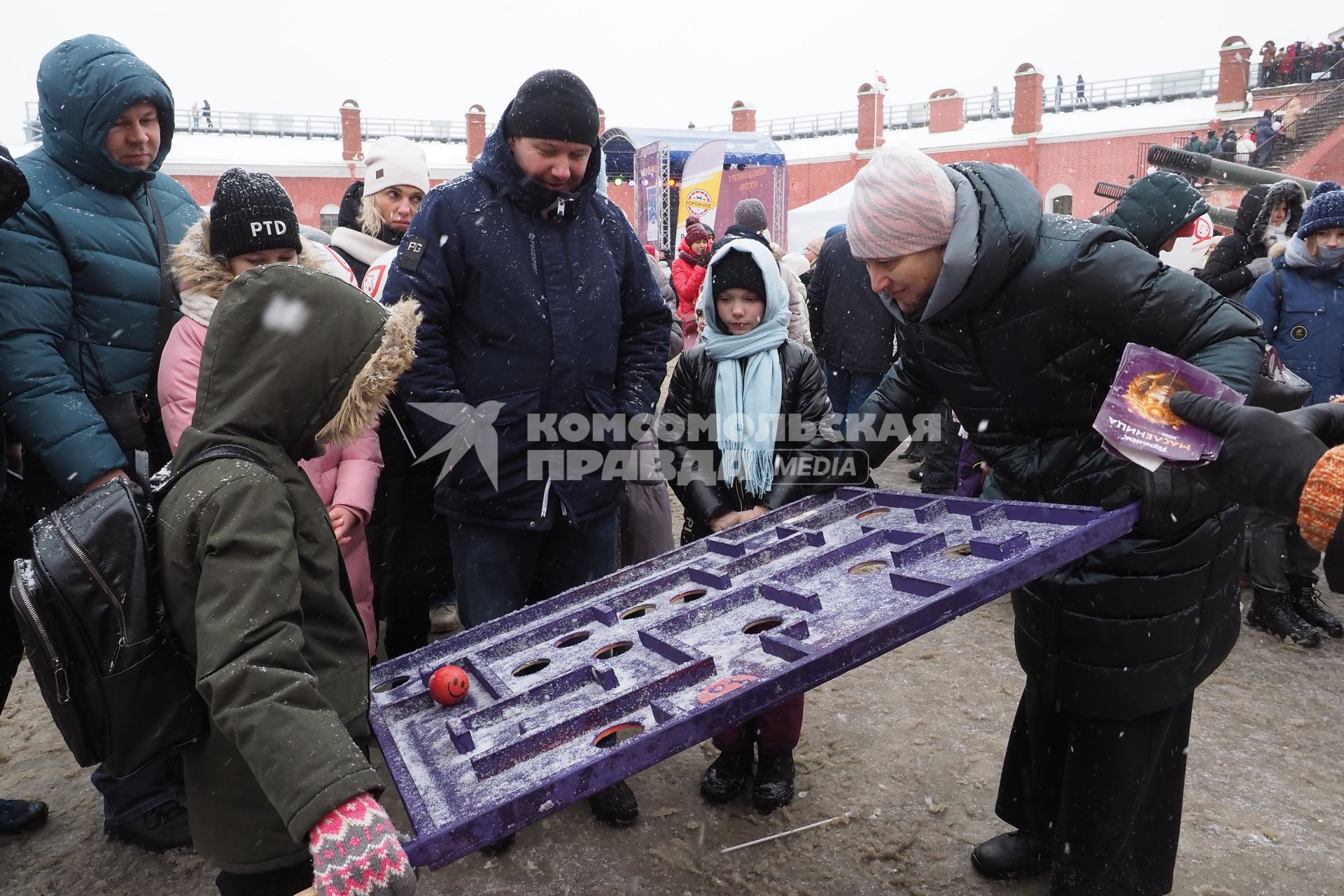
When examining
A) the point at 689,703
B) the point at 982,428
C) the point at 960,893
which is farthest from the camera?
the point at 960,893

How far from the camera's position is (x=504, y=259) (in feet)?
8.84

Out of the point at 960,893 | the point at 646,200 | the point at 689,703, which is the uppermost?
the point at 646,200

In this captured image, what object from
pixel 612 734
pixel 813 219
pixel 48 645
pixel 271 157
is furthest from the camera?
pixel 271 157

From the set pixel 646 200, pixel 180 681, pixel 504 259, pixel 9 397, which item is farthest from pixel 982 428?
pixel 646 200

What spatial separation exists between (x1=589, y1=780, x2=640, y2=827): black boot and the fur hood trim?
1.79m

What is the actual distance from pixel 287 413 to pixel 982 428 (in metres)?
1.81

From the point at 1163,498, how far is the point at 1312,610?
3.49 m

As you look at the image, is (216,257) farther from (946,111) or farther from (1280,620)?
(946,111)

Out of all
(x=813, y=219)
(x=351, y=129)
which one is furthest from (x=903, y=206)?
(x=351, y=129)

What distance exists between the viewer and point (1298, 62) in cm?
2778

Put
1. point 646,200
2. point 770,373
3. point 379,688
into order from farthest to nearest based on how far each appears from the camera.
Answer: point 646,200
point 770,373
point 379,688

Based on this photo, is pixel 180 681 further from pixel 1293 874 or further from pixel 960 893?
pixel 1293 874

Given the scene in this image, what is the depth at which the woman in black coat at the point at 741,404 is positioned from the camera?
11.0ft

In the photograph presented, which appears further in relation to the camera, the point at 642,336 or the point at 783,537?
the point at 642,336
